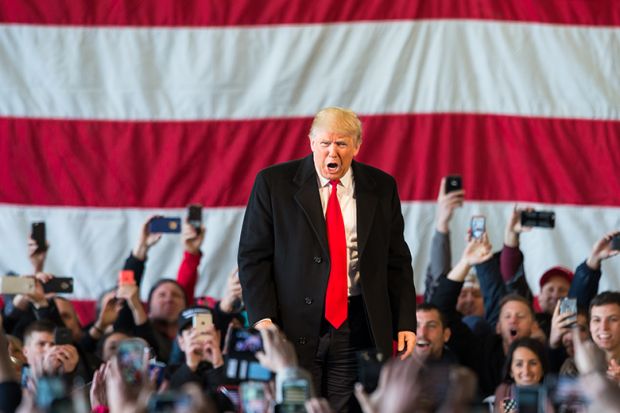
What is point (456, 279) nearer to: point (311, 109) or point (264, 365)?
point (311, 109)

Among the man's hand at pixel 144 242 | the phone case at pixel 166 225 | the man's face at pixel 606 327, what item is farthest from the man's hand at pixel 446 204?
the man's hand at pixel 144 242

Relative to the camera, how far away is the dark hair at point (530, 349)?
18.1 ft

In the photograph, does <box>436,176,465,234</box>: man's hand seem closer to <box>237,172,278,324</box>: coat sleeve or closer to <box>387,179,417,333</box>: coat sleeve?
<box>387,179,417,333</box>: coat sleeve

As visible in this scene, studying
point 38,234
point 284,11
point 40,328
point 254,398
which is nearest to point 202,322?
point 40,328

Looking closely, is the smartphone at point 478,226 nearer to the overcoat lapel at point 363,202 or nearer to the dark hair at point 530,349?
the dark hair at point 530,349

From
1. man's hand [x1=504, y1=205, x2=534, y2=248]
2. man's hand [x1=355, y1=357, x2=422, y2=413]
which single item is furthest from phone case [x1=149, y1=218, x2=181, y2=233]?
man's hand [x1=355, y1=357, x2=422, y2=413]

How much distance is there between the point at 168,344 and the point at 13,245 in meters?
1.21

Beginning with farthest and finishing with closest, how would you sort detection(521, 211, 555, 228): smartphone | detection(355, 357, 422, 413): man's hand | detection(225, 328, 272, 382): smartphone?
detection(521, 211, 555, 228): smartphone < detection(225, 328, 272, 382): smartphone < detection(355, 357, 422, 413): man's hand

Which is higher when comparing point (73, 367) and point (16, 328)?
point (16, 328)

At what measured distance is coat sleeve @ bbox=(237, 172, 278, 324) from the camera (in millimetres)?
4230

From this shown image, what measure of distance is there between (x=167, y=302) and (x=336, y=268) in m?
2.38

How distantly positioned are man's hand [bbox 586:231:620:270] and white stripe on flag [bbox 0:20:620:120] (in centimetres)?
102

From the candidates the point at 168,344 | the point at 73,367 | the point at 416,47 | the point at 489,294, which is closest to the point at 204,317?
the point at 73,367

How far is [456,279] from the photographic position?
6164 mm
